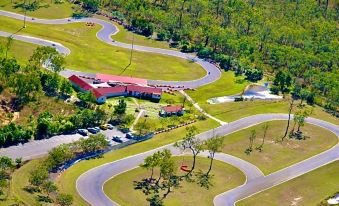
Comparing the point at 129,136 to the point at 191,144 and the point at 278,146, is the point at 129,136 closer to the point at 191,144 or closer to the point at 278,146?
the point at 191,144

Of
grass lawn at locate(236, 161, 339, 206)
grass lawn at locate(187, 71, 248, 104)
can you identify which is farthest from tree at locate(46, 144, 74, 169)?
grass lawn at locate(187, 71, 248, 104)

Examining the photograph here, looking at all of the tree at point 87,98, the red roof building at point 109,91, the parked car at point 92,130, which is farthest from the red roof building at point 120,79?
the parked car at point 92,130

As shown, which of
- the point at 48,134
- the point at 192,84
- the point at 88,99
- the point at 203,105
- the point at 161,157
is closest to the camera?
the point at 161,157

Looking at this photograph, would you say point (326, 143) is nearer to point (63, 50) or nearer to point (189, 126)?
point (189, 126)

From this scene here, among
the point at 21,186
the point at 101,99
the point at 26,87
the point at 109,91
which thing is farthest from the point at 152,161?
→ the point at 109,91

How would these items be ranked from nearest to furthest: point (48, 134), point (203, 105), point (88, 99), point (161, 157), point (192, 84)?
1. point (161, 157)
2. point (48, 134)
3. point (88, 99)
4. point (203, 105)
5. point (192, 84)

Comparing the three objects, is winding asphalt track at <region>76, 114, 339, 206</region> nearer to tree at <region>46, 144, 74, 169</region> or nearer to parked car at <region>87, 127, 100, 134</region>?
tree at <region>46, 144, 74, 169</region>

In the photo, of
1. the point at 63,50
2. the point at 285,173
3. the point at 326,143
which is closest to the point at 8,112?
the point at 63,50

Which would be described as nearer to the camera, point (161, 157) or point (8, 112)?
point (161, 157)
